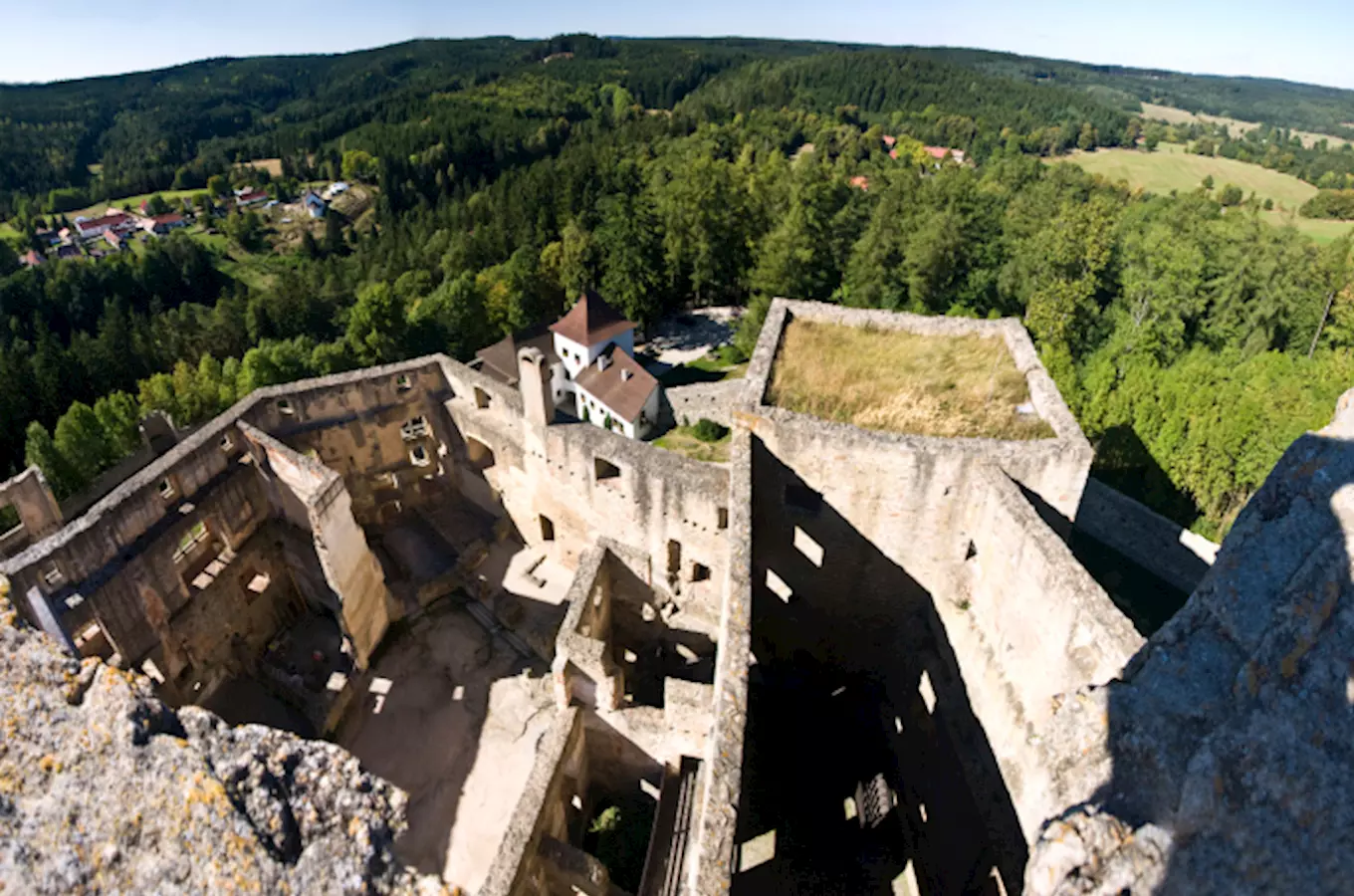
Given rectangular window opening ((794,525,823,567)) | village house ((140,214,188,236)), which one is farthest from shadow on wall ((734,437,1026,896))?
village house ((140,214,188,236))

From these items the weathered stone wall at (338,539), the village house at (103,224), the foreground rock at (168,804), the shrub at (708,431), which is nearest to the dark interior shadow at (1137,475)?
the shrub at (708,431)

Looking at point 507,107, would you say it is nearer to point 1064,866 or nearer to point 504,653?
point 504,653

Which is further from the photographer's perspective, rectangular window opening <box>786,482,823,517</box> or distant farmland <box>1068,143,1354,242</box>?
distant farmland <box>1068,143,1354,242</box>

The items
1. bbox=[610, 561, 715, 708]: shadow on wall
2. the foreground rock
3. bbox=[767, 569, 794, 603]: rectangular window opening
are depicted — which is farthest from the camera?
bbox=[610, 561, 715, 708]: shadow on wall

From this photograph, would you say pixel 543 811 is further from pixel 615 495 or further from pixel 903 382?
pixel 903 382

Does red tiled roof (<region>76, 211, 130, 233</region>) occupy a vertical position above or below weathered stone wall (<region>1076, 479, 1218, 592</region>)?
below

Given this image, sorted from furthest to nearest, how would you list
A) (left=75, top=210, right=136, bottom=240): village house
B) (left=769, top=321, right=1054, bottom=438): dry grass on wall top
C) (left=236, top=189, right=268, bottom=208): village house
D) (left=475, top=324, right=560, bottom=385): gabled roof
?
(left=236, top=189, right=268, bottom=208): village house
(left=75, top=210, right=136, bottom=240): village house
(left=475, top=324, right=560, bottom=385): gabled roof
(left=769, top=321, right=1054, bottom=438): dry grass on wall top

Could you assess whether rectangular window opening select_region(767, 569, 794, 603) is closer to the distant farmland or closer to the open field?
the distant farmland
